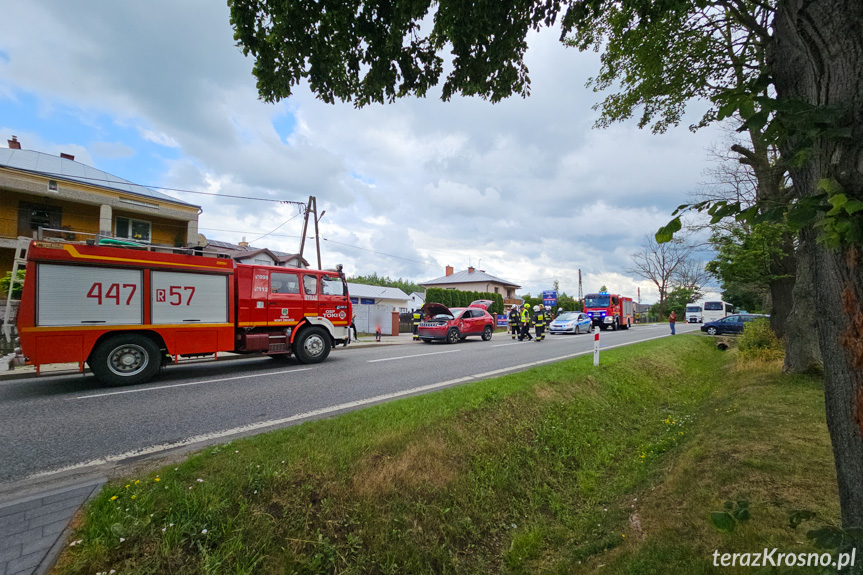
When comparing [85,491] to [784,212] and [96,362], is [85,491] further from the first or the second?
[96,362]

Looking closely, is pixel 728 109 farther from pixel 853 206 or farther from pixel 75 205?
pixel 75 205

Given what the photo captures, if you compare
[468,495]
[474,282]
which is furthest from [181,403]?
[474,282]

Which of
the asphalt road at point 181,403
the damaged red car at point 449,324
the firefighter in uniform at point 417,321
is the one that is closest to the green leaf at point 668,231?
the asphalt road at point 181,403

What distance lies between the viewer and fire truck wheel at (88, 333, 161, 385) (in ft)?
23.0

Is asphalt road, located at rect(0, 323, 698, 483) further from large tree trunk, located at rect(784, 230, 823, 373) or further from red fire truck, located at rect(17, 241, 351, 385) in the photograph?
large tree trunk, located at rect(784, 230, 823, 373)

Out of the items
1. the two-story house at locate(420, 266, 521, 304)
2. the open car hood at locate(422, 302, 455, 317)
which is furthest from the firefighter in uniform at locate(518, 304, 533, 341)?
the two-story house at locate(420, 266, 521, 304)

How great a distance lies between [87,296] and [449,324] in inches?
506

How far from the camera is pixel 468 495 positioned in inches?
142

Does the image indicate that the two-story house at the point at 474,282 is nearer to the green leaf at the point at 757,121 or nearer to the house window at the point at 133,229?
the house window at the point at 133,229

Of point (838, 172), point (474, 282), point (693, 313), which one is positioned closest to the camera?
point (838, 172)

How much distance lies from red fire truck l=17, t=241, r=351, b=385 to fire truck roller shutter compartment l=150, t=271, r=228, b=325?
0.06ft

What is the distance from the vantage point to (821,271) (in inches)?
60.6

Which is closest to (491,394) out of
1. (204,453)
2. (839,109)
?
(204,453)

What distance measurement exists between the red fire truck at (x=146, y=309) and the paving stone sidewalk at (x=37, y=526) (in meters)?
5.11
